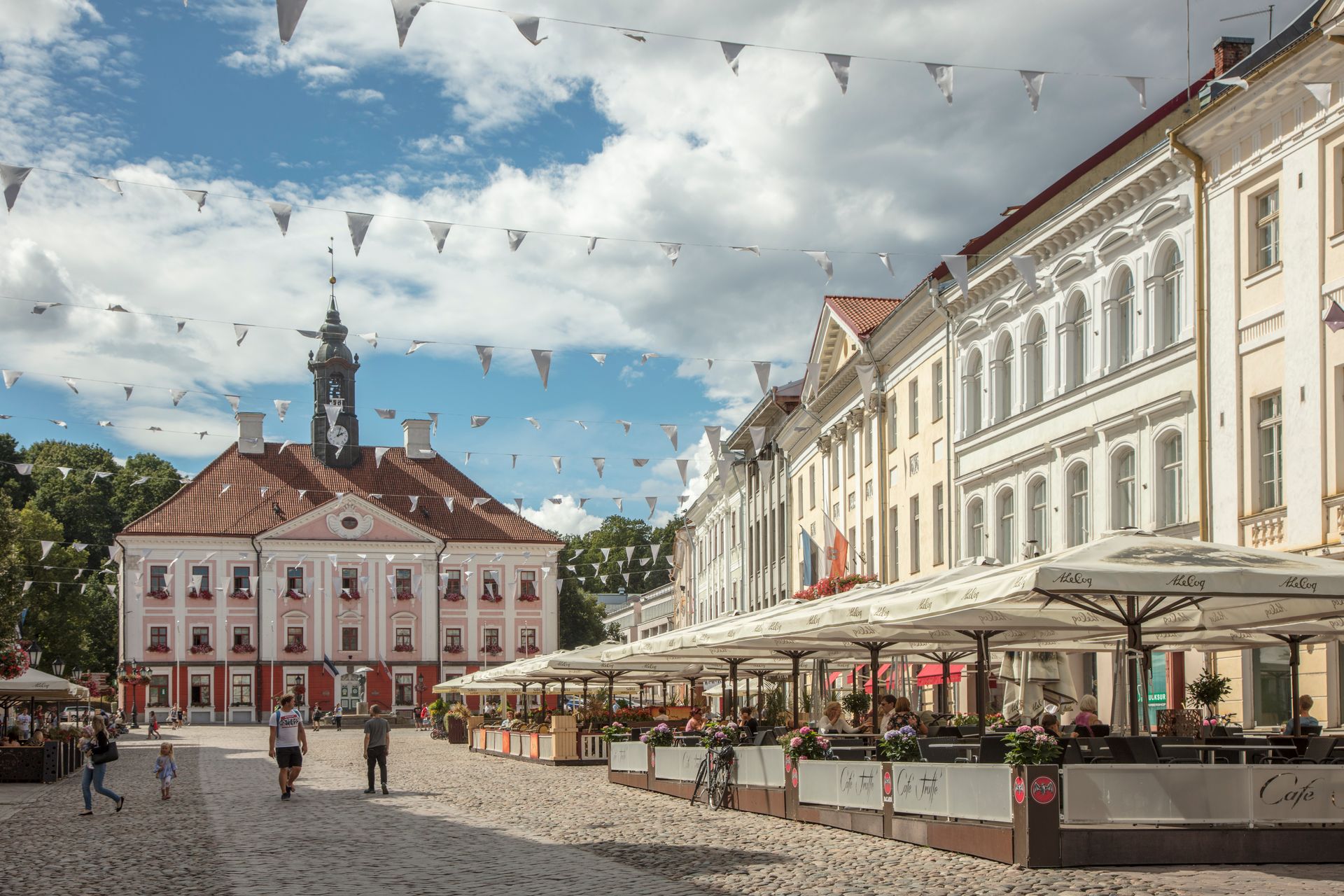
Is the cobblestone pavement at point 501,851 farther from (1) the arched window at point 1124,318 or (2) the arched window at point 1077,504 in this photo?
(1) the arched window at point 1124,318

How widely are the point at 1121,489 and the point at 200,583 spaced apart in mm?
67157

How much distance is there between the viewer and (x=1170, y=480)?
1050 inches

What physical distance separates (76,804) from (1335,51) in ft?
70.6

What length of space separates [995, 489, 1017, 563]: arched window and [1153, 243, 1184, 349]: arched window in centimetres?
730

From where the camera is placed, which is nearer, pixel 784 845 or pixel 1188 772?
pixel 1188 772

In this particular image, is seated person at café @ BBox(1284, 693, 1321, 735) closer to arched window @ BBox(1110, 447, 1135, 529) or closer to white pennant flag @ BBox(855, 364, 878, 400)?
arched window @ BBox(1110, 447, 1135, 529)

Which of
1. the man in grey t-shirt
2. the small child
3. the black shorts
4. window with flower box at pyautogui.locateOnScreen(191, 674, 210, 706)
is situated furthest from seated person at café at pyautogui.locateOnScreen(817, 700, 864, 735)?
window with flower box at pyautogui.locateOnScreen(191, 674, 210, 706)

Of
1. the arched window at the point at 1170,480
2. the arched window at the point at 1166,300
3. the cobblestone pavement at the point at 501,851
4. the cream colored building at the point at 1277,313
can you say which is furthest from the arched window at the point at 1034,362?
the cobblestone pavement at the point at 501,851

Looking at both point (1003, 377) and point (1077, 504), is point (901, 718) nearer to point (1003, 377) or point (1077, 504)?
point (1077, 504)

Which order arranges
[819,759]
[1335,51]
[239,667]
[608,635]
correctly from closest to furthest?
[819,759], [1335,51], [239,667], [608,635]

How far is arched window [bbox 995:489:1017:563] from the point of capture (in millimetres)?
33406

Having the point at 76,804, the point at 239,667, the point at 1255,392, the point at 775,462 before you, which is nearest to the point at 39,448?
the point at 239,667

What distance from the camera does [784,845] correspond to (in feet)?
51.2

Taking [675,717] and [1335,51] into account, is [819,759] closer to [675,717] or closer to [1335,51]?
[1335,51]
